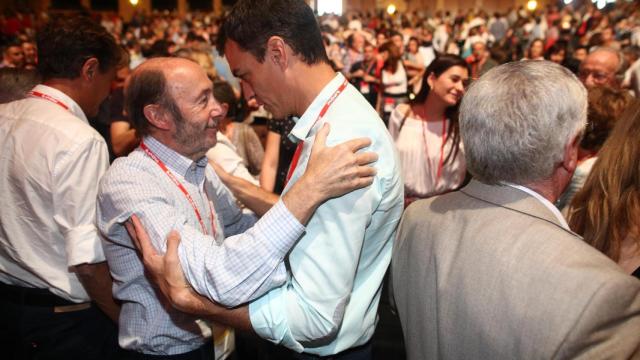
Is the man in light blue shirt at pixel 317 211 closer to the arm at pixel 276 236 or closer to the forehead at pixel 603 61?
the arm at pixel 276 236

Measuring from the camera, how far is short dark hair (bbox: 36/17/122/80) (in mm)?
2039

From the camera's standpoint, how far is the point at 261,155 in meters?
3.54

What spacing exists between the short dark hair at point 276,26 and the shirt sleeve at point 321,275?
468mm

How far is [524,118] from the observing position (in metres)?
1.11

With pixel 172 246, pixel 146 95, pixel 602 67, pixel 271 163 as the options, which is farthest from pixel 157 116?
pixel 602 67

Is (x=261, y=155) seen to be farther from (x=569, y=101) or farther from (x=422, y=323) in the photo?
(x=569, y=101)

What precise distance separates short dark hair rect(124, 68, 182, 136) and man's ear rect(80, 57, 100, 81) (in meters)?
0.53

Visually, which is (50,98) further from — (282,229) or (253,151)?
(253,151)

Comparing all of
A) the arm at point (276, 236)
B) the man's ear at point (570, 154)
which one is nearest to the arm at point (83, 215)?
the arm at point (276, 236)

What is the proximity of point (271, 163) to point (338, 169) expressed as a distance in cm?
225

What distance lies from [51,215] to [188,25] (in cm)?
1839

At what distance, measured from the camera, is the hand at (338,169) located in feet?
3.82

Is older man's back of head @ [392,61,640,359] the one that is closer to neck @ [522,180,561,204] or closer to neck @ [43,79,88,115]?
neck @ [522,180,561,204]

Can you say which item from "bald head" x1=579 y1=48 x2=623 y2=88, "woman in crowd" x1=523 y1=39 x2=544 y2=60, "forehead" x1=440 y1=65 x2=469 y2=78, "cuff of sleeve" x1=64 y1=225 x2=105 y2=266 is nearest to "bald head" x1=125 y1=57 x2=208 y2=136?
"cuff of sleeve" x1=64 y1=225 x2=105 y2=266
